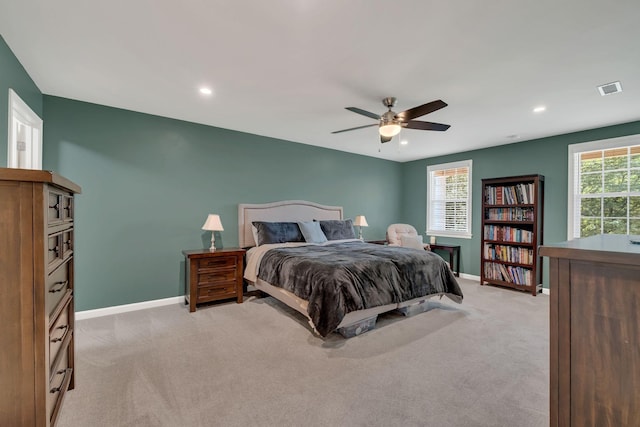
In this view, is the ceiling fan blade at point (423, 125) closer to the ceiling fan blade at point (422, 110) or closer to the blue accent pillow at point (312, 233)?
the ceiling fan blade at point (422, 110)

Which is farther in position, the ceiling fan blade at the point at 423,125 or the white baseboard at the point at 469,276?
the white baseboard at the point at 469,276

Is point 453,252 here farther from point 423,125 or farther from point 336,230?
point 423,125

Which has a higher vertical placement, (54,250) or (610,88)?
(610,88)

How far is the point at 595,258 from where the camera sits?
0.91 metres

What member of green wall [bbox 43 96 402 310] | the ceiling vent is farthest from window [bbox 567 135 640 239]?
green wall [bbox 43 96 402 310]

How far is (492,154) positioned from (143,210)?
573 centimetres

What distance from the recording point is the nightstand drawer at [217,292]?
3532mm

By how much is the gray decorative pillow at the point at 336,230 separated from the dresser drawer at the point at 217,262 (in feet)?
5.29

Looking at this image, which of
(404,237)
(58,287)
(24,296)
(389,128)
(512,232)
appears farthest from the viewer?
(404,237)

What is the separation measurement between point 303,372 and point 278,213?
288 centimetres

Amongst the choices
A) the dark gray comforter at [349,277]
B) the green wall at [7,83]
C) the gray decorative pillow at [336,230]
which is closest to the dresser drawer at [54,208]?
the green wall at [7,83]

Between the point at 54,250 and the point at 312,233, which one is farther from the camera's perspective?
the point at 312,233

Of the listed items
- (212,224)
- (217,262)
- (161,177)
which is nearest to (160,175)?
(161,177)

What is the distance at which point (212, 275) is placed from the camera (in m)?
3.62
